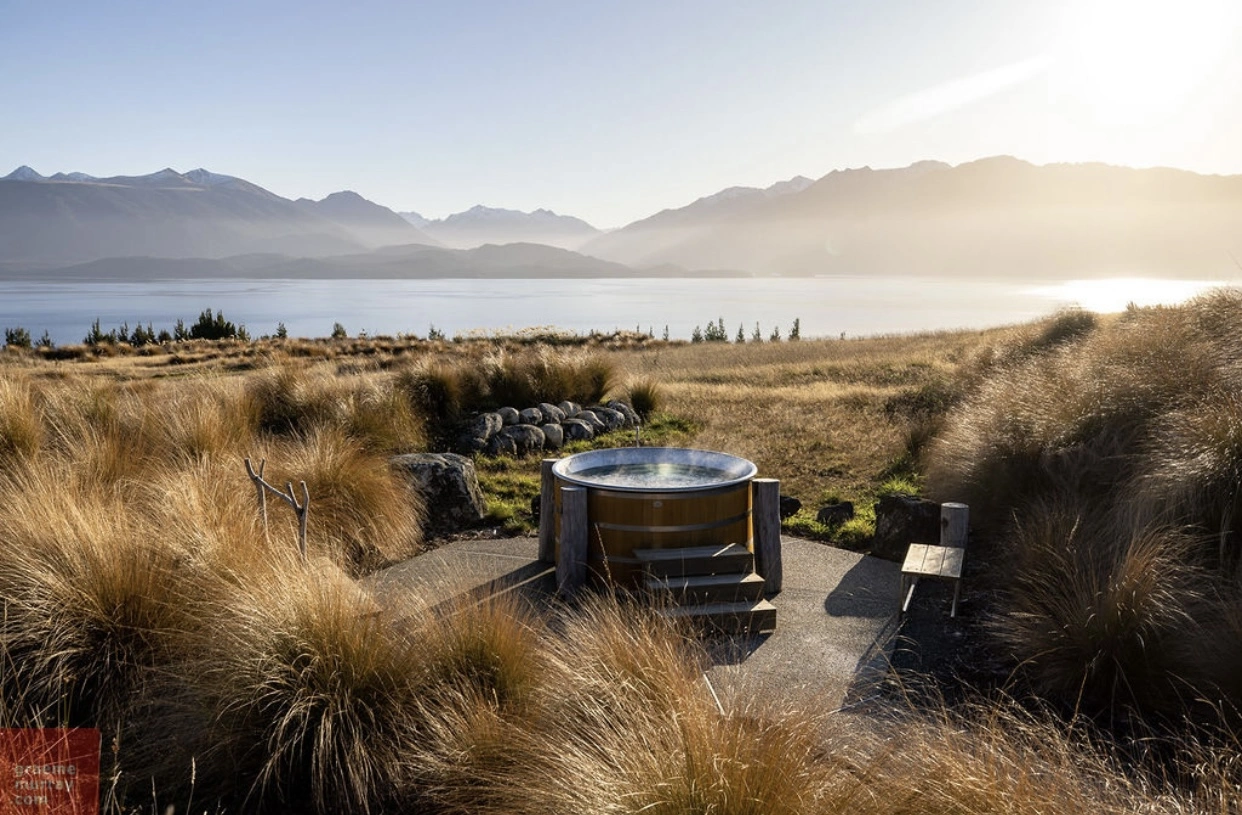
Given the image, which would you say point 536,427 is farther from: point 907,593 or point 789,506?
point 907,593

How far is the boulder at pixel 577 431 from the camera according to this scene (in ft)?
40.6

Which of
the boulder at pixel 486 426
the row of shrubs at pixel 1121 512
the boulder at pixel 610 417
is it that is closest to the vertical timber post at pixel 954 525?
the row of shrubs at pixel 1121 512

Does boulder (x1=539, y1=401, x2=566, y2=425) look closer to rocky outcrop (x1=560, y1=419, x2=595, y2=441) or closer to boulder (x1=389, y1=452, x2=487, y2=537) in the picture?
rocky outcrop (x1=560, y1=419, x2=595, y2=441)

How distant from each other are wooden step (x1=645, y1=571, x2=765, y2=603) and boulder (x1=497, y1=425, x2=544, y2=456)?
6.13 meters

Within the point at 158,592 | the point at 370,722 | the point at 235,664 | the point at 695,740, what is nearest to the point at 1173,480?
the point at 695,740

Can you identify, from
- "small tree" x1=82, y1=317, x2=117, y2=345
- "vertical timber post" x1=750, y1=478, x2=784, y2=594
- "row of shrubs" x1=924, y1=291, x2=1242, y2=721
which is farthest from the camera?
"small tree" x1=82, y1=317, x2=117, y2=345

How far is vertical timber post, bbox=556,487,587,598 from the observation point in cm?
592

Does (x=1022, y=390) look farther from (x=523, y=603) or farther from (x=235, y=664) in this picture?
(x=235, y=664)

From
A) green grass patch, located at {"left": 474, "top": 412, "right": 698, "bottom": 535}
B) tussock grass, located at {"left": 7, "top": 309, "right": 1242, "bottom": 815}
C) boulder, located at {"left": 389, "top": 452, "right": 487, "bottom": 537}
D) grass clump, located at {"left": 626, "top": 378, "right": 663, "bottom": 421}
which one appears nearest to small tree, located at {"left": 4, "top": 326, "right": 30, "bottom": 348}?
grass clump, located at {"left": 626, "top": 378, "right": 663, "bottom": 421}

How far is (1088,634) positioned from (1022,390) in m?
4.35

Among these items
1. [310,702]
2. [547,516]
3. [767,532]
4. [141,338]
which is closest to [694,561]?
[767,532]

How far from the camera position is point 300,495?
6.91m

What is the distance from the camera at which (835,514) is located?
8367mm

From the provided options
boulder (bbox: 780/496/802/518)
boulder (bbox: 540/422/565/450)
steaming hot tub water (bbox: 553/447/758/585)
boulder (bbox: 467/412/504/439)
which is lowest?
boulder (bbox: 780/496/802/518)
